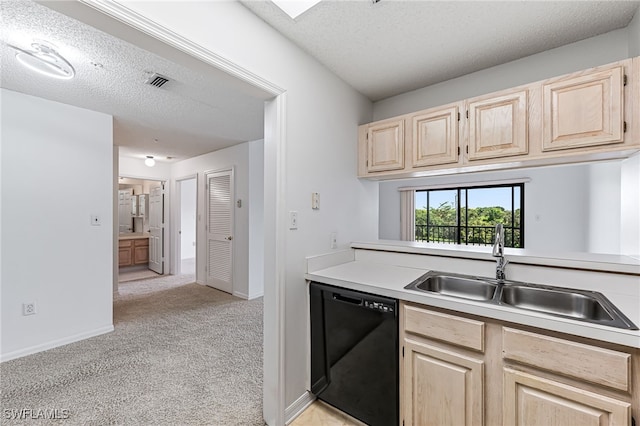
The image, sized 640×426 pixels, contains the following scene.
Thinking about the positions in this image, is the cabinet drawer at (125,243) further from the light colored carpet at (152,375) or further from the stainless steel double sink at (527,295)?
the stainless steel double sink at (527,295)

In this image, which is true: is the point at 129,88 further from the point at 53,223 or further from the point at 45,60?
the point at 53,223

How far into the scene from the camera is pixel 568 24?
5.25 ft

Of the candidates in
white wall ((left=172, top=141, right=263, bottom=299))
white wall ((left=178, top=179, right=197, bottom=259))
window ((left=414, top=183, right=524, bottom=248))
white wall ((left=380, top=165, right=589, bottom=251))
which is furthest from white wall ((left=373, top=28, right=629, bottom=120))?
white wall ((left=178, top=179, right=197, bottom=259))

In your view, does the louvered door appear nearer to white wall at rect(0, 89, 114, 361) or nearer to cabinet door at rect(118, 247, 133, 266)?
white wall at rect(0, 89, 114, 361)

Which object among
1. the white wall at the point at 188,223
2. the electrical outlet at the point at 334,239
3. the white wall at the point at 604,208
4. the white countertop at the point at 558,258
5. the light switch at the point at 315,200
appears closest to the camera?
the white countertop at the point at 558,258

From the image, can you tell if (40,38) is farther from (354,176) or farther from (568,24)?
(568,24)

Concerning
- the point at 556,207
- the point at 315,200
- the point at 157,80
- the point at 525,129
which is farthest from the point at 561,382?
the point at 556,207

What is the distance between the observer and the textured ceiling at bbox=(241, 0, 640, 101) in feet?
4.81

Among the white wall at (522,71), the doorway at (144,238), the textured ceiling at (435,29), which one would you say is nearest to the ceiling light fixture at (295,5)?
the textured ceiling at (435,29)

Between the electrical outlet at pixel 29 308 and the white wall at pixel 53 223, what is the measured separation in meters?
0.03

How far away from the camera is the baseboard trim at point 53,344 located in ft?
7.72

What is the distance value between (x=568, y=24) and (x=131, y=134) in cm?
466

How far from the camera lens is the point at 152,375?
2.11 meters

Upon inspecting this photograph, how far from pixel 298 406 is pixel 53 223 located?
289cm
